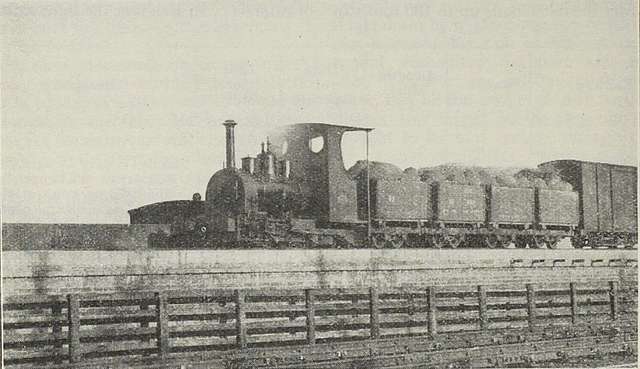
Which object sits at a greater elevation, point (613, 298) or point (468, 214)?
point (468, 214)

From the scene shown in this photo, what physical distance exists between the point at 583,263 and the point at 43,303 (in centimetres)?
1497

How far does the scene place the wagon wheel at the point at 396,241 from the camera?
2052cm

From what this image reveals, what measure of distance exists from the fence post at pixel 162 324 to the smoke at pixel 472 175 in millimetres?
9166

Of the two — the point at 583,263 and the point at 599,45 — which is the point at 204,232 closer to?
the point at 599,45

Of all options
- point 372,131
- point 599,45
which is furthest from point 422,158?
point 599,45

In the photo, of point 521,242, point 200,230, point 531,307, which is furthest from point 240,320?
point 521,242

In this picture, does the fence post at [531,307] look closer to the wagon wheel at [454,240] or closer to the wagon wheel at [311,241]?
the wagon wheel at [311,241]

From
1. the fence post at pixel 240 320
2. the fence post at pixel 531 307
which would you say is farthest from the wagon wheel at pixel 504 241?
the fence post at pixel 240 320

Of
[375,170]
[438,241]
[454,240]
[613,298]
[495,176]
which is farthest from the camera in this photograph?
[495,176]

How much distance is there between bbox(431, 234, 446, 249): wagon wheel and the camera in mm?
21614

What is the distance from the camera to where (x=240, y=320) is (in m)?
11.9

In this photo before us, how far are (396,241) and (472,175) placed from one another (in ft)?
12.0

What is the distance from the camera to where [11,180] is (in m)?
11.2

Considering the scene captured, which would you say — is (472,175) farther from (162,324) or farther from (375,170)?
(162,324)
